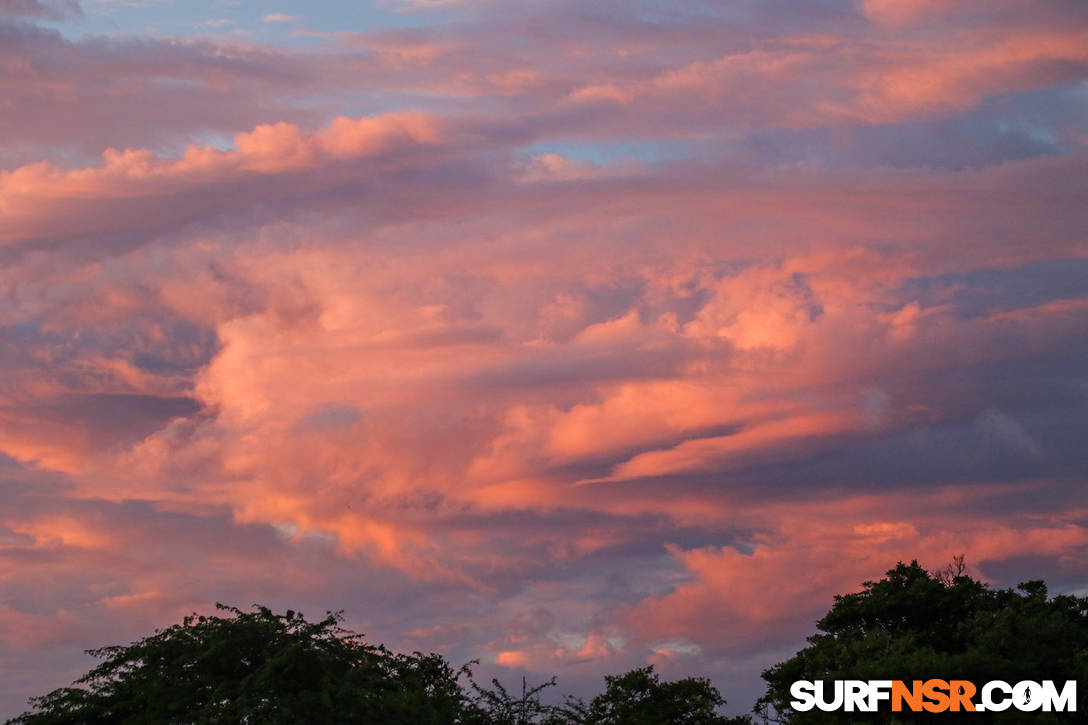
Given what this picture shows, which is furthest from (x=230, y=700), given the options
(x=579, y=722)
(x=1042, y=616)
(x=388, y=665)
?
(x=1042, y=616)

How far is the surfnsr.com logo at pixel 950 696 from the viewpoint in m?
50.0

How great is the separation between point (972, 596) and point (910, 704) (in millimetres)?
19401

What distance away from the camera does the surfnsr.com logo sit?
50031 millimetres

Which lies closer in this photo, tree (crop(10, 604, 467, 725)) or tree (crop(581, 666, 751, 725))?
tree (crop(10, 604, 467, 725))

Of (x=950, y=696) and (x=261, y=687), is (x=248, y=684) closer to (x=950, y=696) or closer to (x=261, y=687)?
(x=261, y=687)

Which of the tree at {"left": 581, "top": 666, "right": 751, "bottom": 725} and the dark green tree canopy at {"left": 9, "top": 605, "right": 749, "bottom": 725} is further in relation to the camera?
the tree at {"left": 581, "top": 666, "right": 751, "bottom": 725}

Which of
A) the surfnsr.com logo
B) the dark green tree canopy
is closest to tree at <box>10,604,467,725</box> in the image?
the dark green tree canopy

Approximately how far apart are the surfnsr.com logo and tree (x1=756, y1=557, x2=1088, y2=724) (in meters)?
0.38

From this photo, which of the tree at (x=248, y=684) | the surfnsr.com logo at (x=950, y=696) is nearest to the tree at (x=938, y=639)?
the surfnsr.com logo at (x=950, y=696)

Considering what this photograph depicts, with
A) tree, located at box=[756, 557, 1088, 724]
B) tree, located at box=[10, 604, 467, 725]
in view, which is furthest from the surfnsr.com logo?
tree, located at box=[10, 604, 467, 725]

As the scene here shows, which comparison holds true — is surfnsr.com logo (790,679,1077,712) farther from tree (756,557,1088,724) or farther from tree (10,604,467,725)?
tree (10,604,467,725)

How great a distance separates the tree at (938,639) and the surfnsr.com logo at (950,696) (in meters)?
0.38

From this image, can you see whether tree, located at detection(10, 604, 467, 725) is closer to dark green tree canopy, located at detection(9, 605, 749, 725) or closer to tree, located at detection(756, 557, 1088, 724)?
dark green tree canopy, located at detection(9, 605, 749, 725)

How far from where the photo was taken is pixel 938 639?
66.3m
